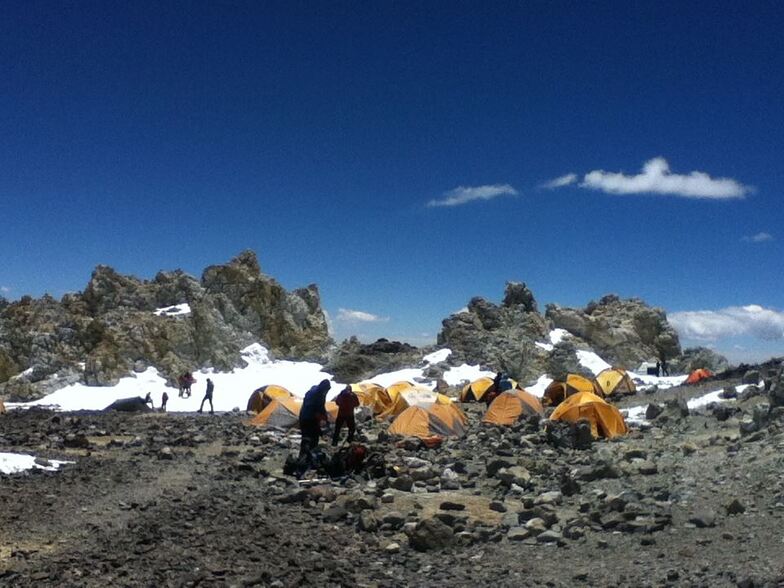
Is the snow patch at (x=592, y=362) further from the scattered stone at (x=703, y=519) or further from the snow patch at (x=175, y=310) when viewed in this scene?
the scattered stone at (x=703, y=519)

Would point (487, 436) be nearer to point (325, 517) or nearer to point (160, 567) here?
point (325, 517)

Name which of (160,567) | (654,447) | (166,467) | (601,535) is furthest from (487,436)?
(160,567)

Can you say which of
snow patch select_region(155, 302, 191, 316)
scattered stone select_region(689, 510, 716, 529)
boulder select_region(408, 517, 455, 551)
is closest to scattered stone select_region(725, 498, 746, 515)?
scattered stone select_region(689, 510, 716, 529)

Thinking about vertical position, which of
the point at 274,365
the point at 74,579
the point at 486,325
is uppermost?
the point at 486,325

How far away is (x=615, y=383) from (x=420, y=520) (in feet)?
93.3

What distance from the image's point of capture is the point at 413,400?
2677cm

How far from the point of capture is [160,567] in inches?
333

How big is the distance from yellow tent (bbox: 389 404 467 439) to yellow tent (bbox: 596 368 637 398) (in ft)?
51.8

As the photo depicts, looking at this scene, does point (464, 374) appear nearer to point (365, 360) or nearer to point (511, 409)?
point (365, 360)

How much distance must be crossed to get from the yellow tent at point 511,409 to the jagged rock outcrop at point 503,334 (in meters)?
17.8

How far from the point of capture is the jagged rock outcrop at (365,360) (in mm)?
47281

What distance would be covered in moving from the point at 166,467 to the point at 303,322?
4151 centimetres

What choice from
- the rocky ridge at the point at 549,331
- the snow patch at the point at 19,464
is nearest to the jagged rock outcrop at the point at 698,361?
the rocky ridge at the point at 549,331

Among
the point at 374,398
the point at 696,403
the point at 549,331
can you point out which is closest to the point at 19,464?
the point at 374,398
